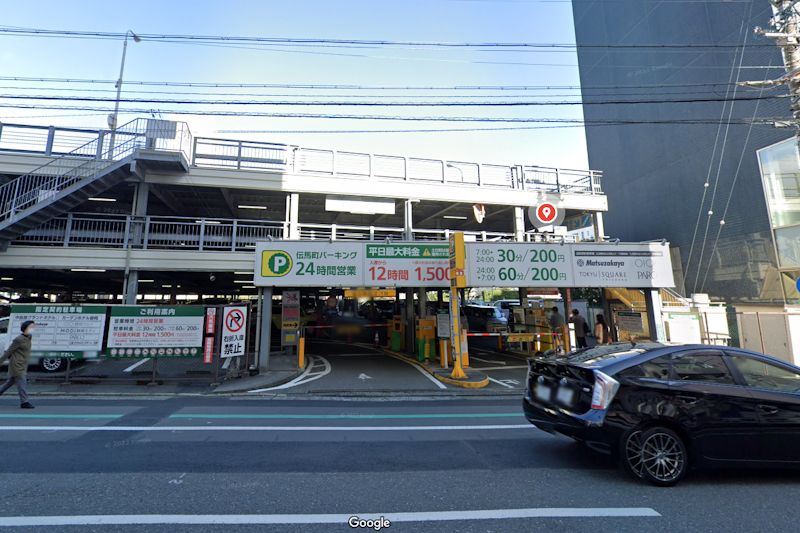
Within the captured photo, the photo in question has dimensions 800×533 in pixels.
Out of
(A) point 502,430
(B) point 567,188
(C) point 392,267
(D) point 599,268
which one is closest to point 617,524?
(A) point 502,430

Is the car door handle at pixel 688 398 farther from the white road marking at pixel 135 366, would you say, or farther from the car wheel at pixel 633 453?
the white road marking at pixel 135 366

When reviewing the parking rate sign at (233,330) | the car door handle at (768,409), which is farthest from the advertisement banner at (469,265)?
the car door handle at (768,409)

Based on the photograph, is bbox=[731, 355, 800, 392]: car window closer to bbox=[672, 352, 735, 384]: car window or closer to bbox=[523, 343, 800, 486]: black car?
bbox=[523, 343, 800, 486]: black car

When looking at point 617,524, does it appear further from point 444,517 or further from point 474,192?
point 474,192

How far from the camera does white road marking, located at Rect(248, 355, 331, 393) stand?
944cm

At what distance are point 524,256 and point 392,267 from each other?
14.3ft

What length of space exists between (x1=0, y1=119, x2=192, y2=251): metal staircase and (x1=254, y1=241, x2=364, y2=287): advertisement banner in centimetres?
518

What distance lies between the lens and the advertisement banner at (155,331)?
9414 millimetres

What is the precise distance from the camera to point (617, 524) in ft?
10.3

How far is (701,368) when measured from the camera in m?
4.23

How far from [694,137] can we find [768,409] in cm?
2316

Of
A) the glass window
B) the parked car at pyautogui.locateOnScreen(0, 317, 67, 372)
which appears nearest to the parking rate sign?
the parked car at pyautogui.locateOnScreen(0, 317, 67, 372)

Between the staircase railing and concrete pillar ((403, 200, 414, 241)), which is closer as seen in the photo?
the staircase railing

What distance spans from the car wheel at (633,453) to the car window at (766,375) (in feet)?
4.73
